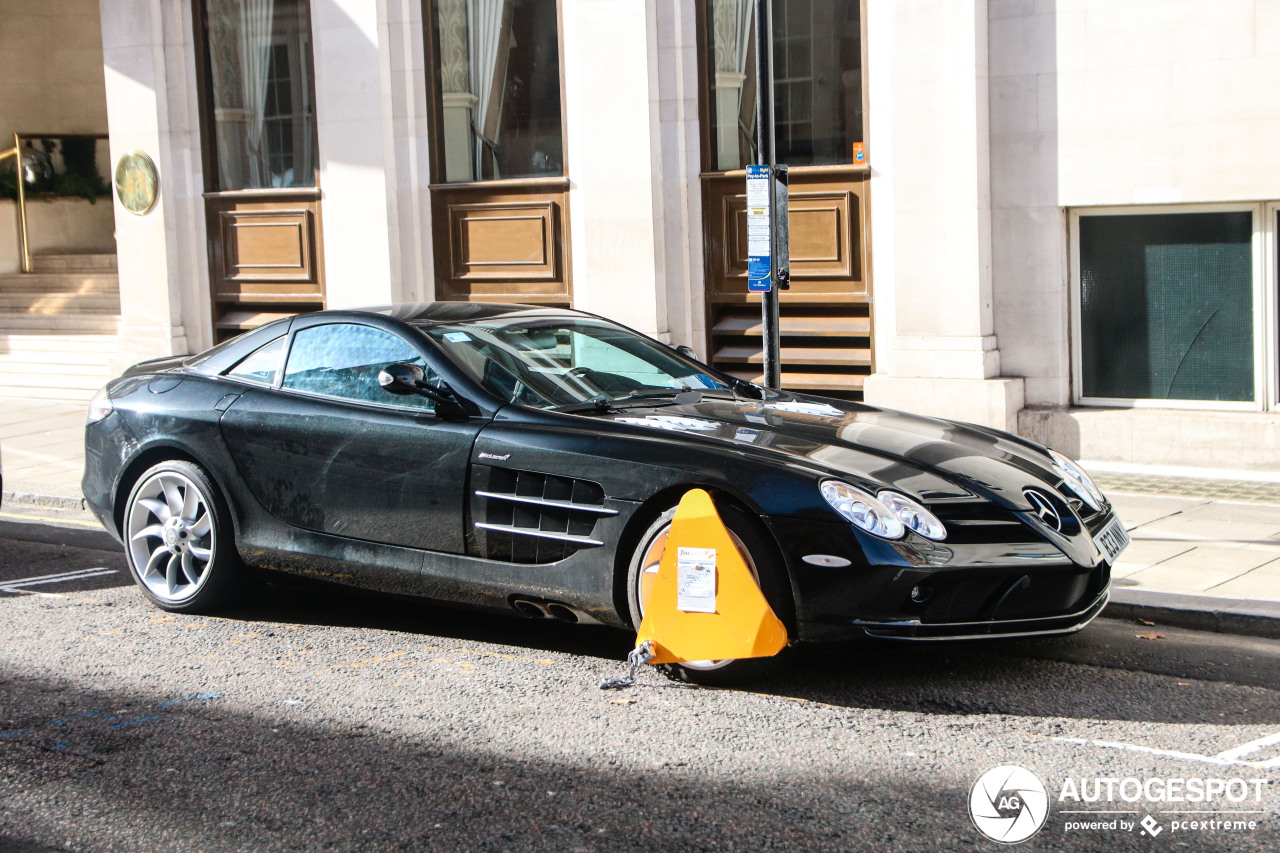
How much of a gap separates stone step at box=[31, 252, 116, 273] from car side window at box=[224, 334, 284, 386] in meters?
11.8

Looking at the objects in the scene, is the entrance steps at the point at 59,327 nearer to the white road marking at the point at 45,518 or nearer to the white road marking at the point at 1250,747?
the white road marking at the point at 45,518

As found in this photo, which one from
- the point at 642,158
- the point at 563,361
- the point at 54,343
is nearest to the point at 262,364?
the point at 563,361

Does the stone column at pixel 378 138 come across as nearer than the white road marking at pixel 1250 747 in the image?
No

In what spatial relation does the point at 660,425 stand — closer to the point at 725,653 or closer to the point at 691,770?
the point at 725,653

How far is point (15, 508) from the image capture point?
978 cm

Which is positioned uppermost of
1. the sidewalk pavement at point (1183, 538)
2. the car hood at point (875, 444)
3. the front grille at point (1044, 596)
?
the car hood at point (875, 444)

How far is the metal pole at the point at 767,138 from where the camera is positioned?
25.5 ft

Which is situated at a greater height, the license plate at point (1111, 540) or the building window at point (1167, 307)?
the building window at point (1167, 307)

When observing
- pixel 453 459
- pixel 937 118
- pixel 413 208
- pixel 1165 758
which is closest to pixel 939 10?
pixel 937 118

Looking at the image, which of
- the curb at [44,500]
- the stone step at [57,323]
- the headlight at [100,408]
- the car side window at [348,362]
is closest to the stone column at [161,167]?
the stone step at [57,323]

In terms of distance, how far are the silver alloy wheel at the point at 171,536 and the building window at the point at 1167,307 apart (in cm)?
673

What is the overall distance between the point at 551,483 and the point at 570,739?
1155 millimetres

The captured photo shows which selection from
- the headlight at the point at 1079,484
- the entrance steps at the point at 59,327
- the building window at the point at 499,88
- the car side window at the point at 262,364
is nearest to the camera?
the headlight at the point at 1079,484

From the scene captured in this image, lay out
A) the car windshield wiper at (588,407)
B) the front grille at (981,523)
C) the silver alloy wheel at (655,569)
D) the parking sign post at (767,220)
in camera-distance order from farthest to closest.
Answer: the parking sign post at (767,220) → the car windshield wiper at (588,407) → the silver alloy wheel at (655,569) → the front grille at (981,523)
